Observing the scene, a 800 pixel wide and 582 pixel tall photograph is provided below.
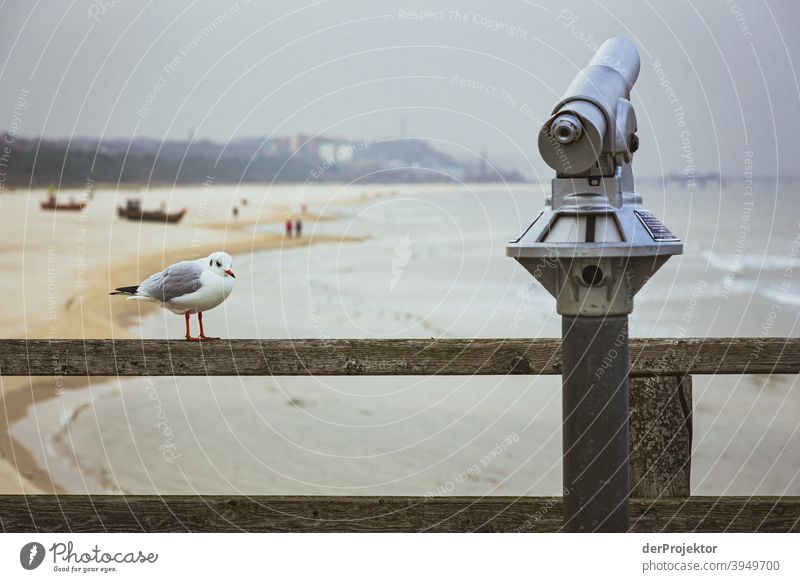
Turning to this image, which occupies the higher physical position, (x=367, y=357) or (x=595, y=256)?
(x=595, y=256)

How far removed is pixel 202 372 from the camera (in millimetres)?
3414

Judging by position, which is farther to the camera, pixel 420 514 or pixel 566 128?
pixel 420 514

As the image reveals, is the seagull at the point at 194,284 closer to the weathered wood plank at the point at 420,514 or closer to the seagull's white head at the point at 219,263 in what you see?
the seagull's white head at the point at 219,263

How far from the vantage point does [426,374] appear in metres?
3.30

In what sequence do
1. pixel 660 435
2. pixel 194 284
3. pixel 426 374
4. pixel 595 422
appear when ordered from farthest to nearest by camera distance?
pixel 194 284 < pixel 660 435 < pixel 426 374 < pixel 595 422

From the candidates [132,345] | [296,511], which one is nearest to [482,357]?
[296,511]

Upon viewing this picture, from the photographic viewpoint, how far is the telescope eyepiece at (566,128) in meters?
2.41

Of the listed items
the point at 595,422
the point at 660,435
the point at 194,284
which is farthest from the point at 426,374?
the point at 194,284

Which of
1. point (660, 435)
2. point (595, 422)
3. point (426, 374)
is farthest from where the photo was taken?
point (660, 435)

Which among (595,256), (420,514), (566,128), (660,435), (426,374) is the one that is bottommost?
(420,514)

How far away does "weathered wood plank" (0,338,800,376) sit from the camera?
131 inches

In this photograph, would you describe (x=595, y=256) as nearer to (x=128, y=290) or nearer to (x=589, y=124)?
(x=589, y=124)

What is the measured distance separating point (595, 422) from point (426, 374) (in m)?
0.81

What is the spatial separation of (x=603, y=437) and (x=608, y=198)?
2.21 ft
